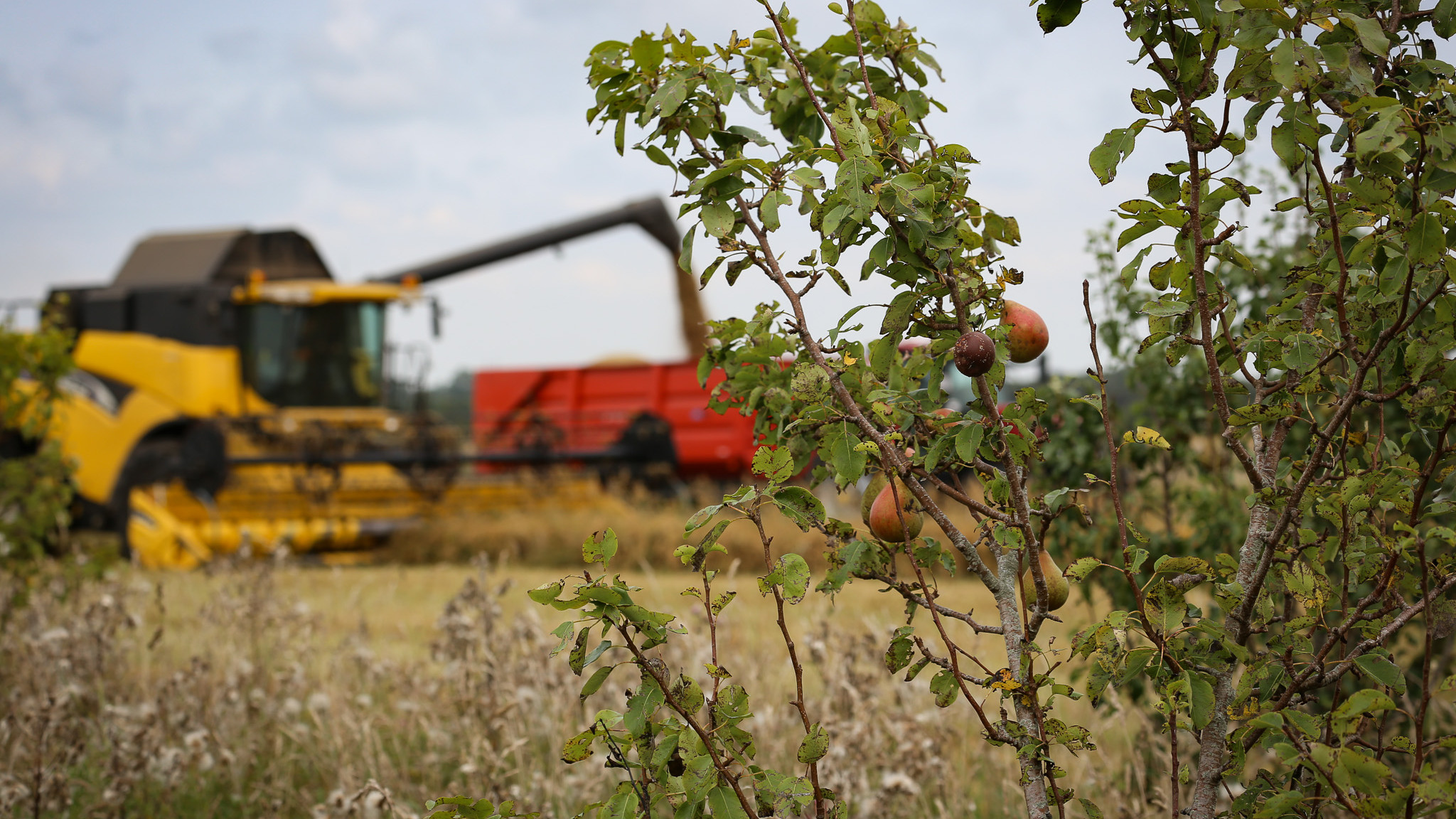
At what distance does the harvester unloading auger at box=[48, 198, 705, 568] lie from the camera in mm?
8438

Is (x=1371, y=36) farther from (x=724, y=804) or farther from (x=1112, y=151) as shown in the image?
(x=724, y=804)

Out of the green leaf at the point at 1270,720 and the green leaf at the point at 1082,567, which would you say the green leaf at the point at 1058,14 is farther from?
the green leaf at the point at 1270,720

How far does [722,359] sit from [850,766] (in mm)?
1319

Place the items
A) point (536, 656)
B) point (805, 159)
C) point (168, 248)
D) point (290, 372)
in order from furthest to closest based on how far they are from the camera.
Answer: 1. point (168, 248)
2. point (290, 372)
3. point (536, 656)
4. point (805, 159)

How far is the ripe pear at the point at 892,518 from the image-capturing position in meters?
1.28

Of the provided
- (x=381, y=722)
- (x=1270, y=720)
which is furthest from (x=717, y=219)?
(x=381, y=722)

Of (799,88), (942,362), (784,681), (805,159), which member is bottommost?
(784,681)

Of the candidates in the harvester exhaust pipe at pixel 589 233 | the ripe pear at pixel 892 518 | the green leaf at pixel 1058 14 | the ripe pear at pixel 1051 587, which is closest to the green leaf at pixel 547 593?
the ripe pear at pixel 892 518

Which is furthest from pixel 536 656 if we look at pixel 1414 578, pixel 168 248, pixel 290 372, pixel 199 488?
pixel 168 248

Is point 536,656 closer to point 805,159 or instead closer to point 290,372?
point 805,159

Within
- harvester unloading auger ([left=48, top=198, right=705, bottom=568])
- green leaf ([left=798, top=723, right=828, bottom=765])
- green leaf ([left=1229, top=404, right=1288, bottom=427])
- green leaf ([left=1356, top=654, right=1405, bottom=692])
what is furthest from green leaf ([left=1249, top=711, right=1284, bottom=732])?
harvester unloading auger ([left=48, top=198, right=705, bottom=568])

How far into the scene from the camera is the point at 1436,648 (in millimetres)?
2861

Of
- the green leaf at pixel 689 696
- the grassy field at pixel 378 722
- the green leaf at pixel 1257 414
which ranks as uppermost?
the green leaf at pixel 1257 414

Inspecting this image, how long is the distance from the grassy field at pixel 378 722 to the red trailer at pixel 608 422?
5.78m
